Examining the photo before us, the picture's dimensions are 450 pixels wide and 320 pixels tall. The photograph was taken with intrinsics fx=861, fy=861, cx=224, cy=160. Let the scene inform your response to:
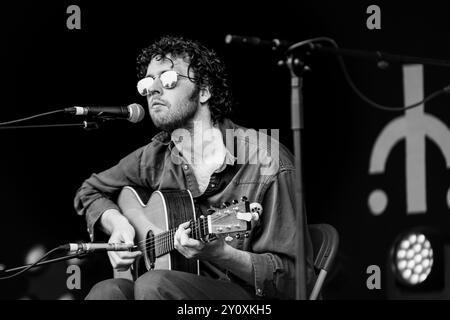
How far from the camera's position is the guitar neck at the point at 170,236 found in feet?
10.8

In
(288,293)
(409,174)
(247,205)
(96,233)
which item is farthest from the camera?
(409,174)

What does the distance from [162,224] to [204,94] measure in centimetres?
64

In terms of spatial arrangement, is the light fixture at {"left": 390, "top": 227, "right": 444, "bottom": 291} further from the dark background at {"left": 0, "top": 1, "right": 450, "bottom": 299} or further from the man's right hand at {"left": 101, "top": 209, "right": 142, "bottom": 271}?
the man's right hand at {"left": 101, "top": 209, "right": 142, "bottom": 271}

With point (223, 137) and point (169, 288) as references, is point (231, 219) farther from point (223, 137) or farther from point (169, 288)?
point (223, 137)

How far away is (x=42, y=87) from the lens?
14.7 feet

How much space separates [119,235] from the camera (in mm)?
3863

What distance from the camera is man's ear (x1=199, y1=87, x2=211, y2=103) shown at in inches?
154

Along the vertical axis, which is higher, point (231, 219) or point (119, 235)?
point (231, 219)

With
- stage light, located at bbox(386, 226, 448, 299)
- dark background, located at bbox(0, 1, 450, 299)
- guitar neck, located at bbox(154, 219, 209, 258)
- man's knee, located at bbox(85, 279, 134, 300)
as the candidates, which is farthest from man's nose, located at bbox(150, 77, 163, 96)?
stage light, located at bbox(386, 226, 448, 299)

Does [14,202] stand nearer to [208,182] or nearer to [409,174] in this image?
[208,182]

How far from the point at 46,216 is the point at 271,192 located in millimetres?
1434

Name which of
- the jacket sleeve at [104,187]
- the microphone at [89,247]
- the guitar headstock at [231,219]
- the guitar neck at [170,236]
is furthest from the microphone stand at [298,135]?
the jacket sleeve at [104,187]

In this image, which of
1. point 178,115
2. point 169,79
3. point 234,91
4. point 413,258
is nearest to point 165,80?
point 169,79

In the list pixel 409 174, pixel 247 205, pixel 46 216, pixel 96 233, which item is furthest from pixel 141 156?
pixel 409 174
